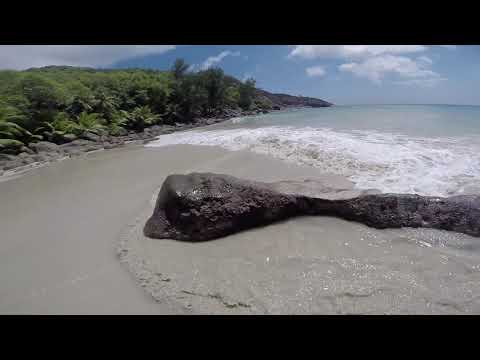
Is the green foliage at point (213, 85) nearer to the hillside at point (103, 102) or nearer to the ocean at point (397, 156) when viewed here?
the hillside at point (103, 102)

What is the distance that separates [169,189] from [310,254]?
2.22m

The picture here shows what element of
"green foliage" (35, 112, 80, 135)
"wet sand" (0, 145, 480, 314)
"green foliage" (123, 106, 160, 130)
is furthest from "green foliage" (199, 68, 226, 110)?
"wet sand" (0, 145, 480, 314)

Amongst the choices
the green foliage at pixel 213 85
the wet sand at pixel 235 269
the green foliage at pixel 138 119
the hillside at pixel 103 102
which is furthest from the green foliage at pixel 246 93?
the wet sand at pixel 235 269

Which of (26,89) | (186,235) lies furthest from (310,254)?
(26,89)

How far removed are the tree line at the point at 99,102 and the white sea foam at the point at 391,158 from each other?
11074 mm

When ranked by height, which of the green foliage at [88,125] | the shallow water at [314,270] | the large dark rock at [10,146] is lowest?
the large dark rock at [10,146]

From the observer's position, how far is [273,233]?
3.98m

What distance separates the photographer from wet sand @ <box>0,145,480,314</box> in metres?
2.76

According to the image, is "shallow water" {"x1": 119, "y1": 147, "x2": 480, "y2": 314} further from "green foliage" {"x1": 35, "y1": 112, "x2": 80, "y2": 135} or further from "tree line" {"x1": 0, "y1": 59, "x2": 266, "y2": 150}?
"green foliage" {"x1": 35, "y1": 112, "x2": 80, "y2": 135}

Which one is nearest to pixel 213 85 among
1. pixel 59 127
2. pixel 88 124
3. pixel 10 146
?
pixel 88 124

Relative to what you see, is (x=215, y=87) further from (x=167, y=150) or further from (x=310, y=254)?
(x=310, y=254)

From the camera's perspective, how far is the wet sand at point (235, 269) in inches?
109

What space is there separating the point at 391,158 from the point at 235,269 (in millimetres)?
6154

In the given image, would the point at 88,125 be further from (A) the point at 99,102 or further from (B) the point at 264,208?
(B) the point at 264,208
